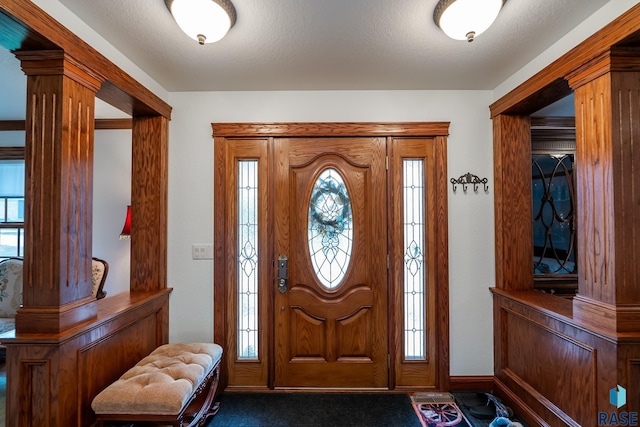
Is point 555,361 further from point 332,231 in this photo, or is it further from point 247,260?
point 247,260

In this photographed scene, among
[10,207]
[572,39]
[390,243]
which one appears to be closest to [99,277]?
[10,207]

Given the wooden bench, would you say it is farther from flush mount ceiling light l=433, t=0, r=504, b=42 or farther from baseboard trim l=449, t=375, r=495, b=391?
flush mount ceiling light l=433, t=0, r=504, b=42

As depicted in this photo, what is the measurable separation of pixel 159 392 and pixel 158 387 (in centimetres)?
4

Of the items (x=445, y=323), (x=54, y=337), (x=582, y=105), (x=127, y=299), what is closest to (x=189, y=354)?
(x=127, y=299)

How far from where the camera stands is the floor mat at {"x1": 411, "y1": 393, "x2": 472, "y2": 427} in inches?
83.5

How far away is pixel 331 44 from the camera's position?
1.90 m

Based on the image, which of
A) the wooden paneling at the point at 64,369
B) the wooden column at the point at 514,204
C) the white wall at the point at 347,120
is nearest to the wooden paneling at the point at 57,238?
the wooden paneling at the point at 64,369

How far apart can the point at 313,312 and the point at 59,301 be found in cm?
165

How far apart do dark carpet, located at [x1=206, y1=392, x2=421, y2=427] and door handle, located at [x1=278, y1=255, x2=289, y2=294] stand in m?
0.84

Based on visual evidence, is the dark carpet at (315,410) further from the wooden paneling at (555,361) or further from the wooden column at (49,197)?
the wooden column at (49,197)

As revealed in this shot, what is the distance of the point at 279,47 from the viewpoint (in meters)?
1.93

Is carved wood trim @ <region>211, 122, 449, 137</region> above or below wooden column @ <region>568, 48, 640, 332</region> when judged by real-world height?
above

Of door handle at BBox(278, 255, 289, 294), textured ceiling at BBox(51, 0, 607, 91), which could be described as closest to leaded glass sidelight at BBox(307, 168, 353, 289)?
door handle at BBox(278, 255, 289, 294)

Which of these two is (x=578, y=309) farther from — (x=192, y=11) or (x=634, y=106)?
(x=192, y=11)
